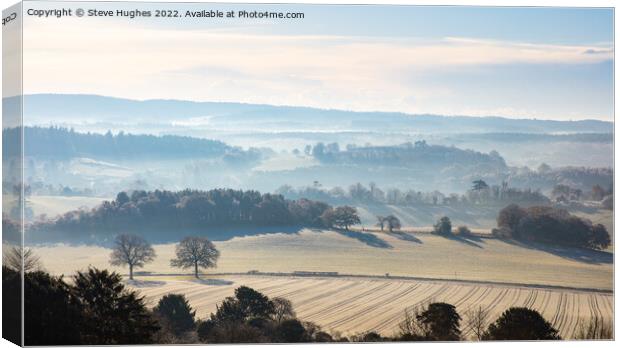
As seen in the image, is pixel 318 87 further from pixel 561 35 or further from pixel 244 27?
pixel 561 35

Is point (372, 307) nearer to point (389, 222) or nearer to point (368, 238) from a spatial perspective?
point (368, 238)

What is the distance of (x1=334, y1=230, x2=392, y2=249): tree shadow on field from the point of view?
20031 mm

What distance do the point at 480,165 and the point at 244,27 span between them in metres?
4.47

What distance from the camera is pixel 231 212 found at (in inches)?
783

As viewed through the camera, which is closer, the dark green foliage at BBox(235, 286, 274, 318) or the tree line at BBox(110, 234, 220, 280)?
the tree line at BBox(110, 234, 220, 280)

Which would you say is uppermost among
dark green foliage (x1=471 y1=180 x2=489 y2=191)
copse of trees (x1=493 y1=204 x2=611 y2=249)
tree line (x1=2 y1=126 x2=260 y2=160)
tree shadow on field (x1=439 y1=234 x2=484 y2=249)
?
tree line (x1=2 y1=126 x2=260 y2=160)

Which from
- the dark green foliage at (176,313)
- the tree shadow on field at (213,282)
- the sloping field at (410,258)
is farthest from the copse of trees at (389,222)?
the dark green foliage at (176,313)

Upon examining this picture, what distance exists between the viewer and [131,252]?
19.4 m

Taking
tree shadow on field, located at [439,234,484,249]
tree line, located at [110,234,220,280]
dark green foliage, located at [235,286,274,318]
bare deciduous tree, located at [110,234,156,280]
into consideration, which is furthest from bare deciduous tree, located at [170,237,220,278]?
tree shadow on field, located at [439,234,484,249]

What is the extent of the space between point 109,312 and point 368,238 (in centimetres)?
429

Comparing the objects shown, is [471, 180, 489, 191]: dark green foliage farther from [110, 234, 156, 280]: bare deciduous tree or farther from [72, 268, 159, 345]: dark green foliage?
[72, 268, 159, 345]: dark green foliage

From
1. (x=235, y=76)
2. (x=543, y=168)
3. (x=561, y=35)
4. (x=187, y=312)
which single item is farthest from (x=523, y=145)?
(x=187, y=312)

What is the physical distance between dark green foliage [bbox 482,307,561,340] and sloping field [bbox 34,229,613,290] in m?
0.53

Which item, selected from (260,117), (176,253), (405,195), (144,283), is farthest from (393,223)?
(144,283)
